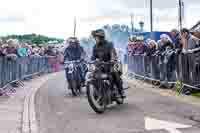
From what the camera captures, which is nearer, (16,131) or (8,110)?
(16,131)

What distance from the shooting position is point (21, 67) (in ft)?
74.0

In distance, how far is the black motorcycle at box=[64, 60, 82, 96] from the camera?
53.4ft

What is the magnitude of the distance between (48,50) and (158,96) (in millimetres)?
22394

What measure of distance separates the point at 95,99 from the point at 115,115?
66 centimetres

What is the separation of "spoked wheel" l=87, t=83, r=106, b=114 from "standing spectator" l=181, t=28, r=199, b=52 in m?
4.64

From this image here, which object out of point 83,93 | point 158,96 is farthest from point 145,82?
point 158,96

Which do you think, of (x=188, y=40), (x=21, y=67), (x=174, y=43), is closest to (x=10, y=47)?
(x=21, y=67)

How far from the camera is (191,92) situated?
1480 cm

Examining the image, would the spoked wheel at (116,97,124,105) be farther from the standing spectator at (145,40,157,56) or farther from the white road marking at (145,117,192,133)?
the standing spectator at (145,40,157,56)

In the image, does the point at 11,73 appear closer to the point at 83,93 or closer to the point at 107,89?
the point at 83,93

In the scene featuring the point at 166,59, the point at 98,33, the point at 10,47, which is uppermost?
the point at 98,33

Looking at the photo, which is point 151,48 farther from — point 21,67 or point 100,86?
point 100,86

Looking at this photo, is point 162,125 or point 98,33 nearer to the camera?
point 162,125

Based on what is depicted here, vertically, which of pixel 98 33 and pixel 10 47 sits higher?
pixel 98 33
